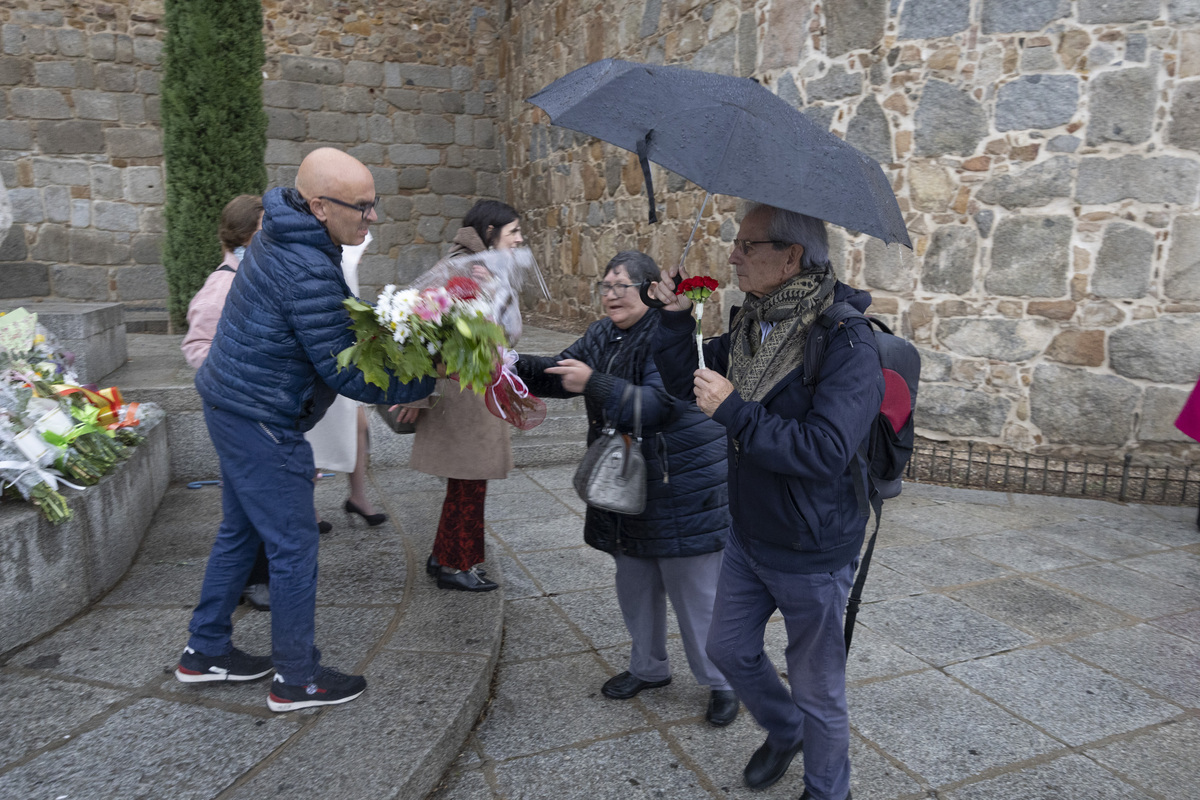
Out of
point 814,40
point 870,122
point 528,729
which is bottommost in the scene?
point 528,729

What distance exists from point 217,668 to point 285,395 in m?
1.05

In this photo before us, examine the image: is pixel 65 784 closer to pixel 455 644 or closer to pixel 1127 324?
pixel 455 644

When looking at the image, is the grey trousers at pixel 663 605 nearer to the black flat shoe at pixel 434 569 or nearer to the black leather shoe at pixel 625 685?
the black leather shoe at pixel 625 685

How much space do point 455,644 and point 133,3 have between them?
36.6 ft

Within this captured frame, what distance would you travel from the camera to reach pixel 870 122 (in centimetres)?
659

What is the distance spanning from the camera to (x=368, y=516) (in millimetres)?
→ 4715

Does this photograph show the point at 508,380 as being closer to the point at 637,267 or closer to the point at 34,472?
the point at 637,267

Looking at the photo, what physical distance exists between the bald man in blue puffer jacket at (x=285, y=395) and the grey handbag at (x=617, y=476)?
0.61m

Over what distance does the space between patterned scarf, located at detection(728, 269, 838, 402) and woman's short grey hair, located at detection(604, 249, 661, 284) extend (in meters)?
0.60

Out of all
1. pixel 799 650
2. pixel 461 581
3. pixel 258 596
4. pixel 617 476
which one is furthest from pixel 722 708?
pixel 258 596

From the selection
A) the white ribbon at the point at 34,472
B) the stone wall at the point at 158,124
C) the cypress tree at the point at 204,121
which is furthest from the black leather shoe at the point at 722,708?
the stone wall at the point at 158,124

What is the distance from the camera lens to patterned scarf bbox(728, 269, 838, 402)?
2.29 m

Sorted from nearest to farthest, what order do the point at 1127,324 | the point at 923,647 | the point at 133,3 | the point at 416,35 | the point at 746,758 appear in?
1. the point at 746,758
2. the point at 923,647
3. the point at 1127,324
4. the point at 133,3
5. the point at 416,35

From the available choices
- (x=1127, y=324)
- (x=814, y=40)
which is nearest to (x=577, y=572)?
(x=1127, y=324)
